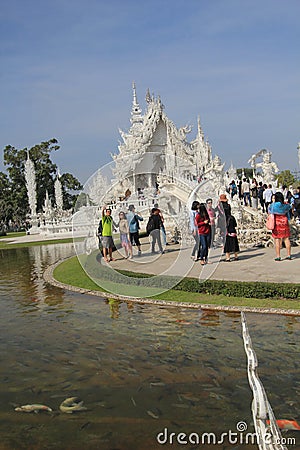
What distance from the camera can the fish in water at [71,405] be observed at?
504 cm

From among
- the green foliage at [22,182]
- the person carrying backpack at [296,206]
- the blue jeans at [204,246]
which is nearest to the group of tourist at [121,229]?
the blue jeans at [204,246]

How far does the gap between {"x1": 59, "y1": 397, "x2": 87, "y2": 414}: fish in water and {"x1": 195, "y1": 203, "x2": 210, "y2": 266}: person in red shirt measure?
25.8 ft

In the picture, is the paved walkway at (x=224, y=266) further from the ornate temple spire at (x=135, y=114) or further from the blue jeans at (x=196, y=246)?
the ornate temple spire at (x=135, y=114)

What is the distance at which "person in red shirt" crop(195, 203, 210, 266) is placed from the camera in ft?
40.9

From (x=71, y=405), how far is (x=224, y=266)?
8357mm

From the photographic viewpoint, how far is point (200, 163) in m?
50.9

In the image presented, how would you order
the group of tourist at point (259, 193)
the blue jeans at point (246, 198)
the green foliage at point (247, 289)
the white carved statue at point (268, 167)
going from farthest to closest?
the white carved statue at point (268, 167) < the blue jeans at point (246, 198) < the group of tourist at point (259, 193) < the green foliage at point (247, 289)

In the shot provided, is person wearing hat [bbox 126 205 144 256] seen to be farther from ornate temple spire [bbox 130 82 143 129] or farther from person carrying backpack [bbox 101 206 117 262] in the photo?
ornate temple spire [bbox 130 82 143 129]

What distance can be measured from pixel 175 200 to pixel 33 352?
19950mm

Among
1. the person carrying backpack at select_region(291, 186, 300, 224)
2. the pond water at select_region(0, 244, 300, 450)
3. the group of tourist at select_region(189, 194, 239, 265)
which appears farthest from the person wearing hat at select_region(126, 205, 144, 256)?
the person carrying backpack at select_region(291, 186, 300, 224)

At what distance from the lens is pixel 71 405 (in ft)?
16.9

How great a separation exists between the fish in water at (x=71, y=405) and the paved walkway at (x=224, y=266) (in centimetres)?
608

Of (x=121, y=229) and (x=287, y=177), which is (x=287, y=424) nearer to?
(x=121, y=229)

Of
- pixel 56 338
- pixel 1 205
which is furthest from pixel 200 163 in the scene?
pixel 56 338
